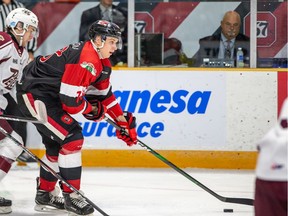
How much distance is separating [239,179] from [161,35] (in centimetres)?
132

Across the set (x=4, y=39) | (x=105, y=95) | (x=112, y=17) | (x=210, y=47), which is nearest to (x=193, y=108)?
(x=210, y=47)

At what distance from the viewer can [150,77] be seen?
256 inches

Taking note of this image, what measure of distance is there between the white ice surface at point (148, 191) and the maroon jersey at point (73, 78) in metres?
0.60

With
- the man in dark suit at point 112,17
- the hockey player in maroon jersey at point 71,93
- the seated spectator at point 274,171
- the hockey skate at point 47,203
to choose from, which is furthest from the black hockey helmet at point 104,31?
the man in dark suit at point 112,17

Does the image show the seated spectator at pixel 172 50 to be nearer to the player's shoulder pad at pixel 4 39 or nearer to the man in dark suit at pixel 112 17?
the man in dark suit at pixel 112 17

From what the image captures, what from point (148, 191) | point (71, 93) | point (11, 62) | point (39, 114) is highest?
point (11, 62)

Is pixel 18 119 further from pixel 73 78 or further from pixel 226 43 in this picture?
pixel 226 43

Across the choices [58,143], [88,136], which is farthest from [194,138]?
[58,143]

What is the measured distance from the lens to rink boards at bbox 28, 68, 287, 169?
6387 millimetres

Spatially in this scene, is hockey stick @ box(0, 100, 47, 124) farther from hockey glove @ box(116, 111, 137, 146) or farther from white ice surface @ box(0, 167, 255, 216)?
white ice surface @ box(0, 167, 255, 216)

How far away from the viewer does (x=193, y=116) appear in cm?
643

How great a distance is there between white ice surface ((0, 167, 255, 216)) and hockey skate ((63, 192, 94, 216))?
250 mm

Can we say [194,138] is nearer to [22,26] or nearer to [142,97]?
[142,97]

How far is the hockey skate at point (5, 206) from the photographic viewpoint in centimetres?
490
